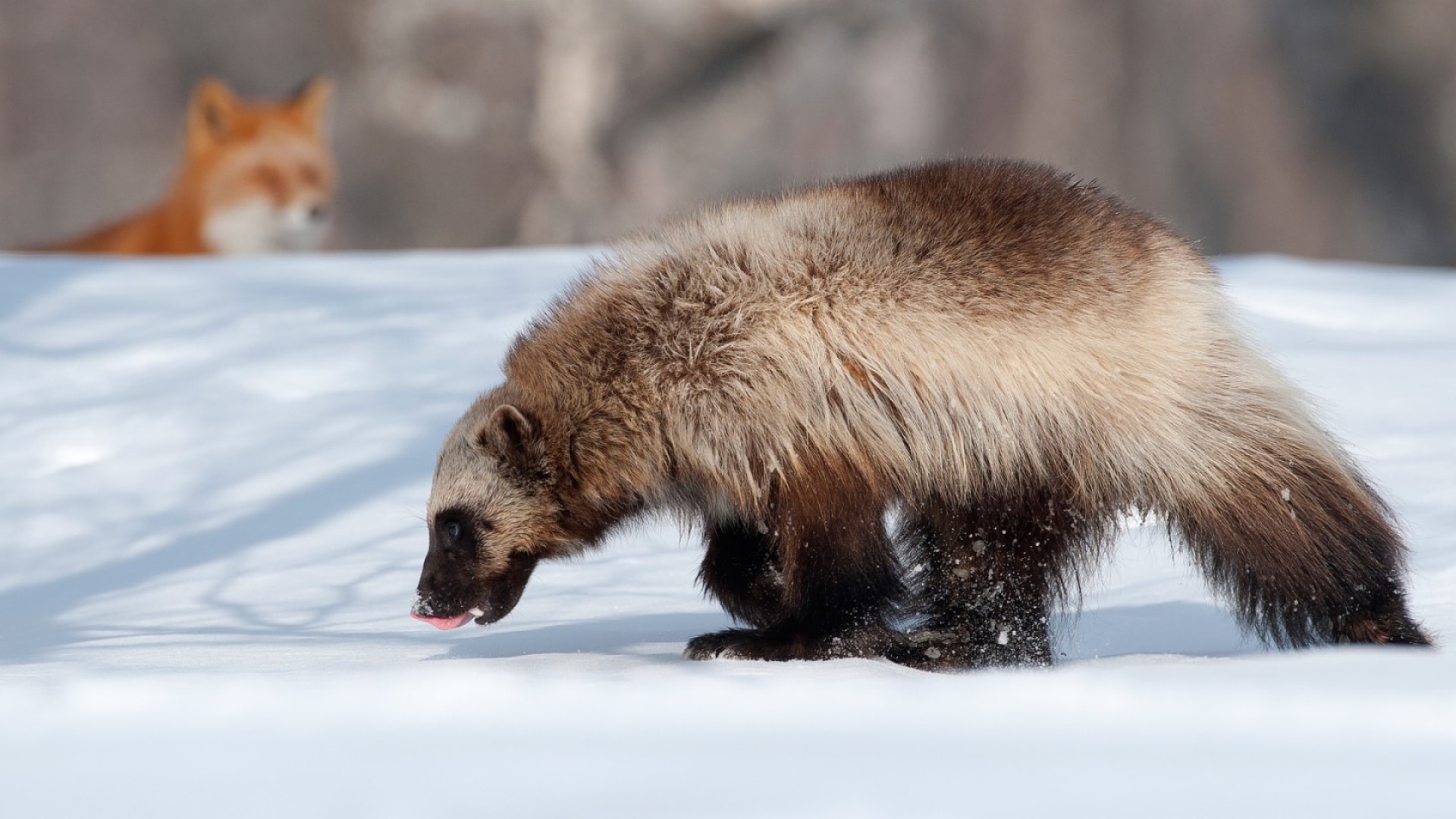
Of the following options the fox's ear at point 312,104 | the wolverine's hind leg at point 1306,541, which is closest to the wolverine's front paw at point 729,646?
the wolverine's hind leg at point 1306,541

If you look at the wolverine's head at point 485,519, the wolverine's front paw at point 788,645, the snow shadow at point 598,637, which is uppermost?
the wolverine's head at point 485,519

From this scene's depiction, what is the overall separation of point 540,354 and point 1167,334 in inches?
47.2

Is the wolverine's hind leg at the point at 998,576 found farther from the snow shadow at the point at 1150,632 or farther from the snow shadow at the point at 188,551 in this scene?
the snow shadow at the point at 188,551

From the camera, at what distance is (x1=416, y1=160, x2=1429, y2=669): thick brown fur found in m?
2.85

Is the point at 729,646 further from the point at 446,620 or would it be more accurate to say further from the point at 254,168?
the point at 254,168

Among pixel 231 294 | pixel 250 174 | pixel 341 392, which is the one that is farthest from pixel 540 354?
pixel 250 174

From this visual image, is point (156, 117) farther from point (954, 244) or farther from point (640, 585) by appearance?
point (954, 244)

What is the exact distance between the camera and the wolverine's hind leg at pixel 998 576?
3.04 m

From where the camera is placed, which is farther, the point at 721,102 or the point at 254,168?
the point at 721,102

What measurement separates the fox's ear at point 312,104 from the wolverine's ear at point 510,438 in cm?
692

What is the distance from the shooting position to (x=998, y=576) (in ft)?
10.1

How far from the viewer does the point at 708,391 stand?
288 centimetres

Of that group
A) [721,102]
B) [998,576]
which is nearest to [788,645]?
[998,576]

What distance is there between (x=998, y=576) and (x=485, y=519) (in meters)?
1.01
